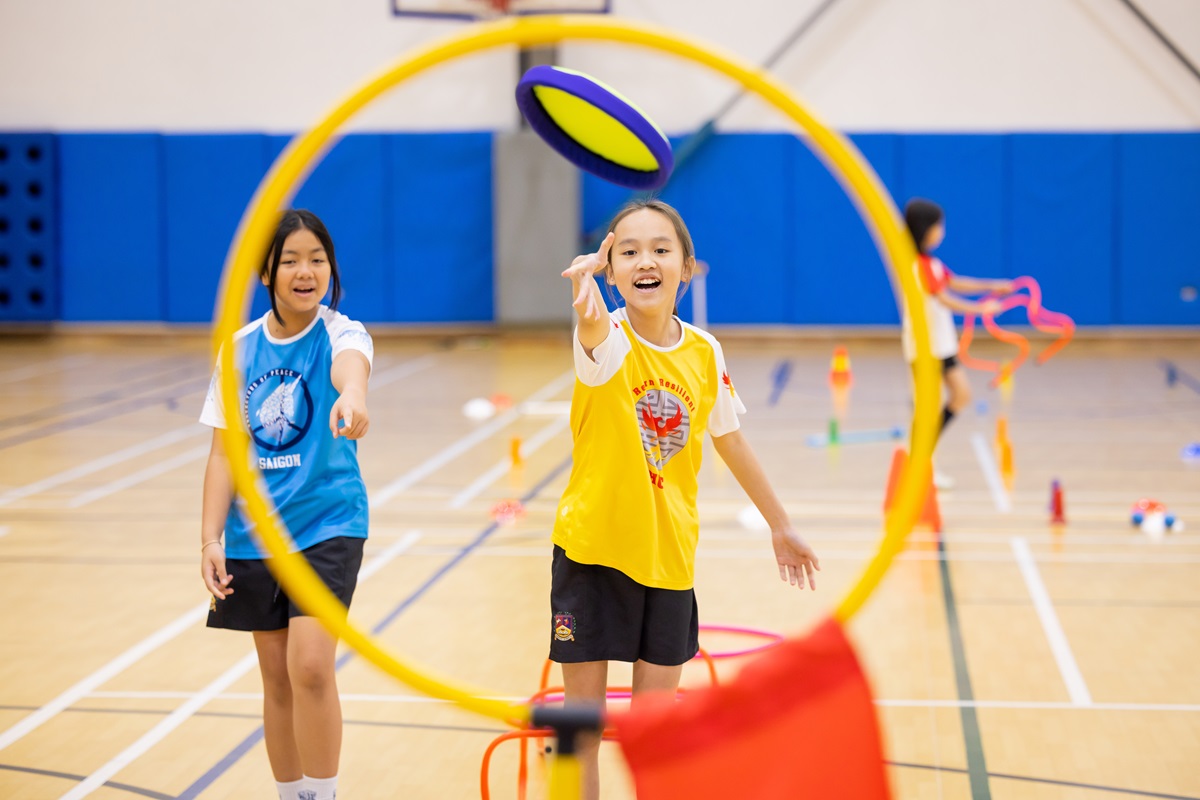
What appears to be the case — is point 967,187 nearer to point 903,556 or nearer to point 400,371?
point 400,371

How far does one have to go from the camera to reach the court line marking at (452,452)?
9.34 metres

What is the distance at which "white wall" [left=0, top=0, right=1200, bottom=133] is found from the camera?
18000mm

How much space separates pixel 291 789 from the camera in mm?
3906

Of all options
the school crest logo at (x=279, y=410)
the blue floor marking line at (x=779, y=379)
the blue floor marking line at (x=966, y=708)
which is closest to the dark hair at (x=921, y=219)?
the blue floor marking line at (x=966, y=708)

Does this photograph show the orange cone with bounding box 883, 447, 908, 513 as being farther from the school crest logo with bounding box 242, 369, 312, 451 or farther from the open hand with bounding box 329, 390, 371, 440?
the open hand with bounding box 329, 390, 371, 440

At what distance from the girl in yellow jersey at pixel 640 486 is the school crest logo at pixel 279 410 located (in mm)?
813

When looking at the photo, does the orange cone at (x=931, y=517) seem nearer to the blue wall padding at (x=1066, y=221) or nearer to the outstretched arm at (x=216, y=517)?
the outstretched arm at (x=216, y=517)

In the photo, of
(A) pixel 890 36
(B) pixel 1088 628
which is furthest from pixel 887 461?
(A) pixel 890 36

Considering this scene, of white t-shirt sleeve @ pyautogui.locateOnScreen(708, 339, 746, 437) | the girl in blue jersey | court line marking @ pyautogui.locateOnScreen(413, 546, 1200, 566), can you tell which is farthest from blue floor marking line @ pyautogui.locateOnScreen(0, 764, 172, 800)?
court line marking @ pyautogui.locateOnScreen(413, 546, 1200, 566)

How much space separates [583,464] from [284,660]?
1.13m

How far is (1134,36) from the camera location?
1780 cm

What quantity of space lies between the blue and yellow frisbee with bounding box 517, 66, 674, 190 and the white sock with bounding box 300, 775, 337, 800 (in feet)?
6.30

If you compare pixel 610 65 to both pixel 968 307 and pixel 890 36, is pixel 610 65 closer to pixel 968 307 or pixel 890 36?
pixel 890 36

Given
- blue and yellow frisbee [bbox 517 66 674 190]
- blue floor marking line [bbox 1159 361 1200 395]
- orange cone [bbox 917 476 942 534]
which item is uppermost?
blue and yellow frisbee [bbox 517 66 674 190]
